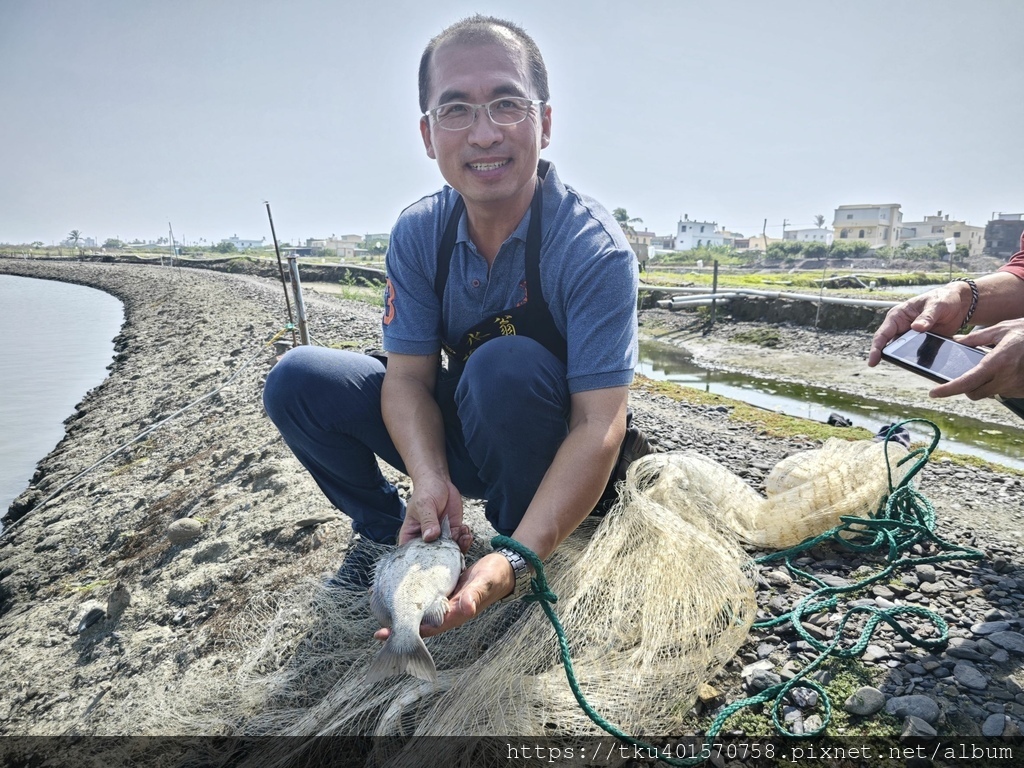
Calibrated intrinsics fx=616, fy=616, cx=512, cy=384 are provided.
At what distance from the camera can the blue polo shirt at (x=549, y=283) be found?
6.87ft

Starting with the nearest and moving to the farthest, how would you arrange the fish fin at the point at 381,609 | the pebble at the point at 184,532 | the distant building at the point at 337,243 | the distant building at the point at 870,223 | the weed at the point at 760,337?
the fish fin at the point at 381,609, the pebble at the point at 184,532, the weed at the point at 760,337, the distant building at the point at 870,223, the distant building at the point at 337,243

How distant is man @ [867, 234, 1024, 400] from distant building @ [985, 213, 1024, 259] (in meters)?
79.2

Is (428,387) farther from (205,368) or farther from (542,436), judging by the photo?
(205,368)

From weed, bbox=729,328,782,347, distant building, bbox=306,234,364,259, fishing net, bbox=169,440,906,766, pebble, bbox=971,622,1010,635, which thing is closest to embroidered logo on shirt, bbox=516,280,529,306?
fishing net, bbox=169,440,906,766

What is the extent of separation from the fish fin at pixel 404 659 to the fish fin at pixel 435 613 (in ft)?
0.16

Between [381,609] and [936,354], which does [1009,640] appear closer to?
[936,354]

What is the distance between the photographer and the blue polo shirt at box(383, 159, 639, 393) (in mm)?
2094

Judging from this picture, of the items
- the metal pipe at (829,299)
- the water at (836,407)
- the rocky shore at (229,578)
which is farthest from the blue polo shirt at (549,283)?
the metal pipe at (829,299)

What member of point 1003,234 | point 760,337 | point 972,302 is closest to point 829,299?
point 760,337

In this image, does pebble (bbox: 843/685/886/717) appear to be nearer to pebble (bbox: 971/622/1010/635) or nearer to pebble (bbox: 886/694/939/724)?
pebble (bbox: 886/694/939/724)

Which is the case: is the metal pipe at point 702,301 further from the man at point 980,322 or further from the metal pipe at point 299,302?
the man at point 980,322

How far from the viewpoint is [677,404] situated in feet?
28.6

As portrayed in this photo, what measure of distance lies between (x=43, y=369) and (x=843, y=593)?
20.3 metres

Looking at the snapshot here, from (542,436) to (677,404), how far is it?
6925 mm
